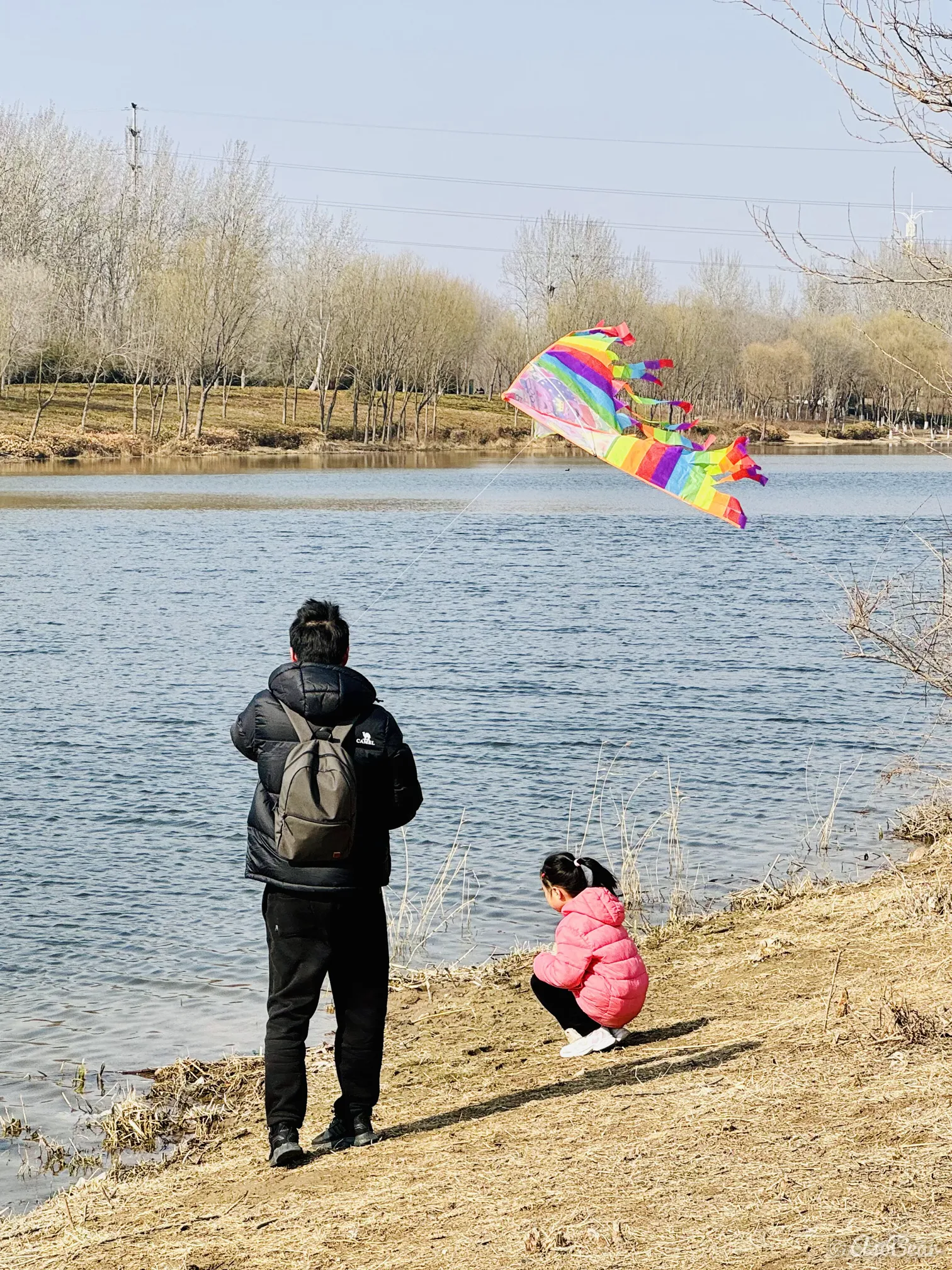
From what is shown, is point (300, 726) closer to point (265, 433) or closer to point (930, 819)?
point (930, 819)

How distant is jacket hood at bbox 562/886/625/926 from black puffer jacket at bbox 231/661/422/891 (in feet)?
4.73

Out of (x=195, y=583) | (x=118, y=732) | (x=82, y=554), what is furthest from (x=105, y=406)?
(x=118, y=732)

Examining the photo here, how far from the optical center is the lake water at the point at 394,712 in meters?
10.3

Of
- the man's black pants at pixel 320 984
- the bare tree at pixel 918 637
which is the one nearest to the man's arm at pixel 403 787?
the man's black pants at pixel 320 984

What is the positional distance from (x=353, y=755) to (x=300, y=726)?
0.23 meters

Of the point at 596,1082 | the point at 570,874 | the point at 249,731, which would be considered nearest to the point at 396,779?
the point at 249,731

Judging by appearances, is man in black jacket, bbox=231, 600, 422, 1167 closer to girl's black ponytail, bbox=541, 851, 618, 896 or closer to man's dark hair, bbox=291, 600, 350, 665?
man's dark hair, bbox=291, 600, 350, 665

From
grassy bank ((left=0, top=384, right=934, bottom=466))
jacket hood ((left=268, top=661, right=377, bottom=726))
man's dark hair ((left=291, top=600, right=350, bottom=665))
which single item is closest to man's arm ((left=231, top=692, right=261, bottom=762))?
jacket hood ((left=268, top=661, right=377, bottom=726))

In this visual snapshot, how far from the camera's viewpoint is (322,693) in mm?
5605

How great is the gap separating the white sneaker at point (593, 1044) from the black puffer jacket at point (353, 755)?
1.93 m

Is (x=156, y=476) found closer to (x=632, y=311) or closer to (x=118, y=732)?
(x=632, y=311)

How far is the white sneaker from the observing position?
7137mm

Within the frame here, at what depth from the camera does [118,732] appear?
60.5ft

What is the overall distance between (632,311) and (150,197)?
38831 millimetres
